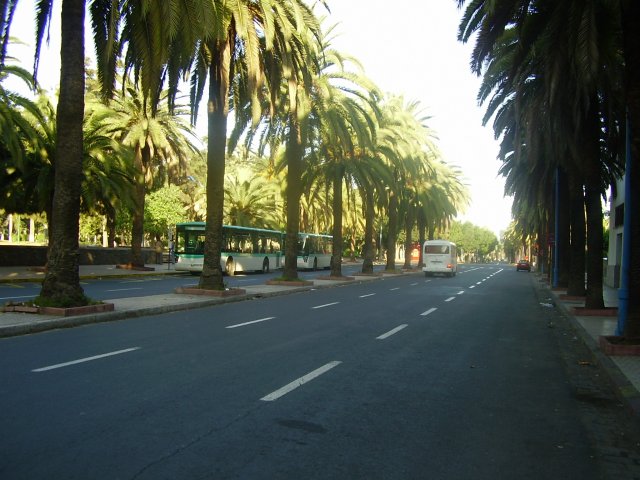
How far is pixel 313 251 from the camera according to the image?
2003 inches

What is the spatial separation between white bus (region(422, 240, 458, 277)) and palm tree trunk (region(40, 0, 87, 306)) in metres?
33.2

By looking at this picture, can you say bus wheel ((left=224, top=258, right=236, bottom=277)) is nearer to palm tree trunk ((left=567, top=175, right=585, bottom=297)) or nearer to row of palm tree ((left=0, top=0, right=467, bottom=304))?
row of palm tree ((left=0, top=0, right=467, bottom=304))

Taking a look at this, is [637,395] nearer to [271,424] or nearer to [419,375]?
[419,375]

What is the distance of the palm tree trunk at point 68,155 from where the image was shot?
13.0 metres

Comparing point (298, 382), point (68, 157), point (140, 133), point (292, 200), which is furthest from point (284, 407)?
point (140, 133)

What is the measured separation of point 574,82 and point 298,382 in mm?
10938

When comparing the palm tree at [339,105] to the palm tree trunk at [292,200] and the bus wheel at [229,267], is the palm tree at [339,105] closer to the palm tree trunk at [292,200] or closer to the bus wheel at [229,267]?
the palm tree trunk at [292,200]

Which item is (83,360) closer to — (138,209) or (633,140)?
(633,140)

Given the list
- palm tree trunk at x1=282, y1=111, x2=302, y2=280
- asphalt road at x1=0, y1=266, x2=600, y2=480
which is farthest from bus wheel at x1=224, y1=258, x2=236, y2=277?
asphalt road at x1=0, y1=266, x2=600, y2=480

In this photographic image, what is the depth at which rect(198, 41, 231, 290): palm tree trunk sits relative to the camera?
19.6 meters

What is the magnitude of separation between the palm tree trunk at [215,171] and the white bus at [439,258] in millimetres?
26160

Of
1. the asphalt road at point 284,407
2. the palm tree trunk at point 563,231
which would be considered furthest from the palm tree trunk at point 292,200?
the asphalt road at point 284,407

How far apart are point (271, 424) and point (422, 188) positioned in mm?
44160

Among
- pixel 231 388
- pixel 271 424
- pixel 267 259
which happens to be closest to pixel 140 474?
pixel 271 424
